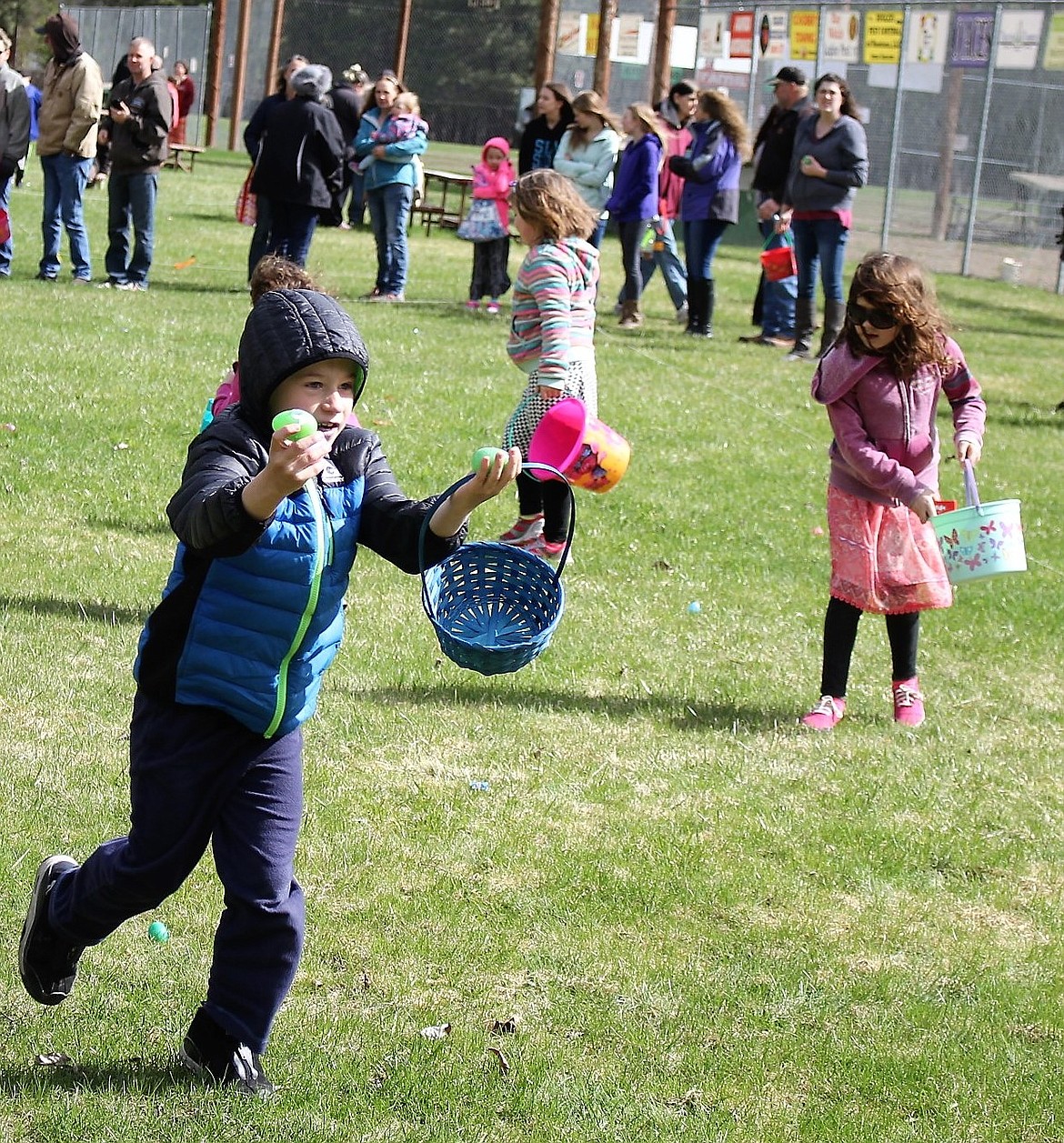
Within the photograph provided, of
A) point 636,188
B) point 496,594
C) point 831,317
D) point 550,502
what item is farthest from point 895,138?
point 496,594

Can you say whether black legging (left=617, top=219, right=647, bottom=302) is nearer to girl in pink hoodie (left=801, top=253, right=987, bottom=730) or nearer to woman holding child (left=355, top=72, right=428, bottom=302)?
woman holding child (left=355, top=72, right=428, bottom=302)

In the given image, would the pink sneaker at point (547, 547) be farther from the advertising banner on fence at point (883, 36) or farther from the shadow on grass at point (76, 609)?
the advertising banner on fence at point (883, 36)

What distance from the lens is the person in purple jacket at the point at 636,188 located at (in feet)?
46.9

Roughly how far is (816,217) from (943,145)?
32.3 ft

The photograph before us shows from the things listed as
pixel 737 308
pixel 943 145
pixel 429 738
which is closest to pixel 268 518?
pixel 429 738

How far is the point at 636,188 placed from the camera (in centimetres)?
1435

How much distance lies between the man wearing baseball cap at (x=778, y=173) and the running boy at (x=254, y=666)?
11.5m

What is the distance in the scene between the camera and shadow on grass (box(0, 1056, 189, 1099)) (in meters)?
3.25

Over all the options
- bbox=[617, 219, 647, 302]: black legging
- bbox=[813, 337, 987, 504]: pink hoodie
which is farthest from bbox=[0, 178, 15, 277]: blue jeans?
bbox=[813, 337, 987, 504]: pink hoodie

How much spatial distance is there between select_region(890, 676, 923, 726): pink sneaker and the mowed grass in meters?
0.10

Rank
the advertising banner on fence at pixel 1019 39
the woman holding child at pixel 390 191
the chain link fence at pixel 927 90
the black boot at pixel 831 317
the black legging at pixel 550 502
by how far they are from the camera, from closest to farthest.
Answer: the black legging at pixel 550 502
the black boot at pixel 831 317
the woman holding child at pixel 390 191
the advertising banner on fence at pixel 1019 39
the chain link fence at pixel 927 90

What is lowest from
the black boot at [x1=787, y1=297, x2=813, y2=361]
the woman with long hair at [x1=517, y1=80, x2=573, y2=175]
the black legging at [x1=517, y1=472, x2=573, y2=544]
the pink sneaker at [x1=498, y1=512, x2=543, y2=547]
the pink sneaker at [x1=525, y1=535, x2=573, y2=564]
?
the pink sneaker at [x1=525, y1=535, x2=573, y2=564]

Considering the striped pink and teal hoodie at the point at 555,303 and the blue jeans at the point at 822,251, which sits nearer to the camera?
the striped pink and teal hoodie at the point at 555,303

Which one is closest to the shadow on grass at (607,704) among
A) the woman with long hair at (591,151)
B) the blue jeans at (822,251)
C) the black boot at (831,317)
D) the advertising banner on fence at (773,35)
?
the black boot at (831,317)
